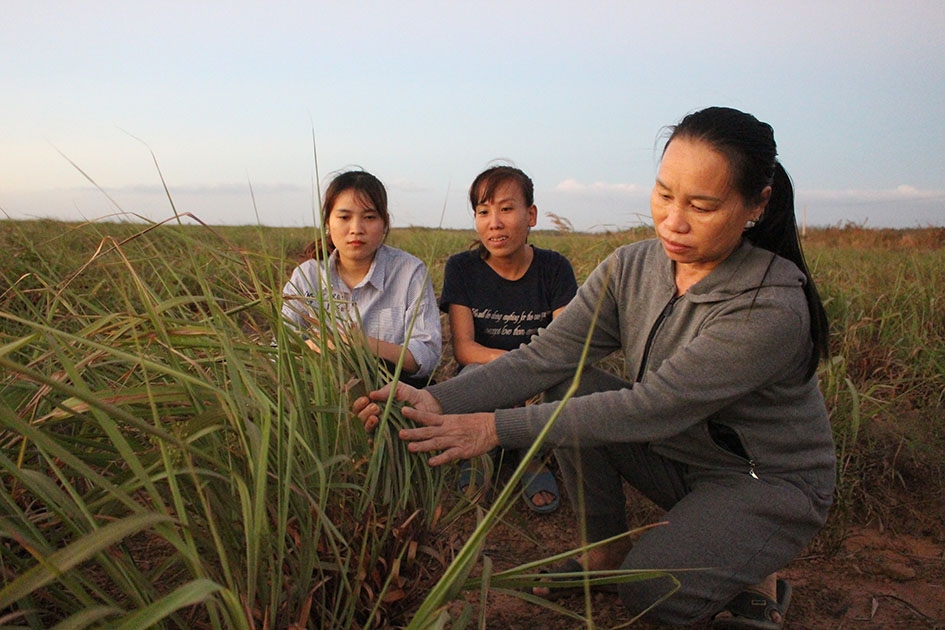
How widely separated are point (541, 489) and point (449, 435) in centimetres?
101

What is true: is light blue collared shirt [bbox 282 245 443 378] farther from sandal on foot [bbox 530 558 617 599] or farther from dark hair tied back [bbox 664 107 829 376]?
dark hair tied back [bbox 664 107 829 376]

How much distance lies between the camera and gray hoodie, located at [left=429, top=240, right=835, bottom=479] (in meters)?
1.57

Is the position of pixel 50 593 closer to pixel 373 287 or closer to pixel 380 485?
pixel 380 485

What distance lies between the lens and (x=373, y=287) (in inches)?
107

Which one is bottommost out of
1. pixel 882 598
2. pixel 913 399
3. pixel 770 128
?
pixel 882 598

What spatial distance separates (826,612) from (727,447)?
573 millimetres

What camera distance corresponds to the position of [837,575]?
2.16 metres

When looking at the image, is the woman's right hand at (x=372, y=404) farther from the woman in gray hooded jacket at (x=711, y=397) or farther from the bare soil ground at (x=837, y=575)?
the bare soil ground at (x=837, y=575)

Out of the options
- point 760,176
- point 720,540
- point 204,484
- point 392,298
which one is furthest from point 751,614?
point 392,298

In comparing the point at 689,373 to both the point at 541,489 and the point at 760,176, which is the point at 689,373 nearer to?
the point at 760,176

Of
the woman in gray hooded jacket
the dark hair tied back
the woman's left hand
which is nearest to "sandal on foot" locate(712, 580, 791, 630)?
the woman in gray hooded jacket

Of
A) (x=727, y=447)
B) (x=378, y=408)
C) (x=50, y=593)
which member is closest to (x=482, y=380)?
(x=378, y=408)

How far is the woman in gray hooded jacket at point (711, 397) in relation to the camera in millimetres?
1558

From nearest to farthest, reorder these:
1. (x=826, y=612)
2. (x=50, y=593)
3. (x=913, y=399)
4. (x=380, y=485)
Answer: (x=50, y=593), (x=380, y=485), (x=826, y=612), (x=913, y=399)
